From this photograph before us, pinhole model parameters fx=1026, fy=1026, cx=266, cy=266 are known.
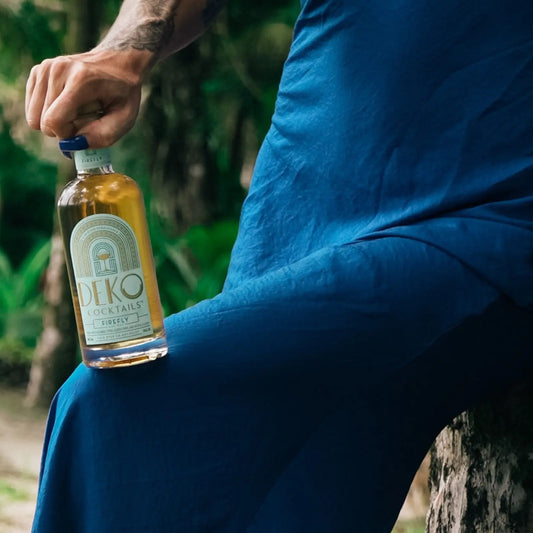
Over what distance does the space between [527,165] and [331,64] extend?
345 millimetres

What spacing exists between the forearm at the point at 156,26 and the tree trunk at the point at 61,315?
4.23m

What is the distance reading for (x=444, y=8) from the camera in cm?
151

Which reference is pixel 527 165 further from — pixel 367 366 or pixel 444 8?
pixel 367 366

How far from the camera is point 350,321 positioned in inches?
54.1

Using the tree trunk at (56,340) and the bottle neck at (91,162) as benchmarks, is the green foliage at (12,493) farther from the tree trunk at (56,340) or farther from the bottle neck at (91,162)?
the bottle neck at (91,162)

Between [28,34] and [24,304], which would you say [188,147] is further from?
[24,304]

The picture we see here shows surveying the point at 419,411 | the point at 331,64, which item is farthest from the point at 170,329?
the point at 331,64

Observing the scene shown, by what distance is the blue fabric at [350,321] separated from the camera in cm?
130

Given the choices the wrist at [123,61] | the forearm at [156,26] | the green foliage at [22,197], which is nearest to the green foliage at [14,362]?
the green foliage at [22,197]

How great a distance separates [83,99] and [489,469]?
996 mm

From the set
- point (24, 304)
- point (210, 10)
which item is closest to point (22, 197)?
point (24, 304)

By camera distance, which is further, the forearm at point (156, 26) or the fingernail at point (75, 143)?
the forearm at point (156, 26)

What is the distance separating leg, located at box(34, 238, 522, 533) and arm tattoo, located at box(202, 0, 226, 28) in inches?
23.0

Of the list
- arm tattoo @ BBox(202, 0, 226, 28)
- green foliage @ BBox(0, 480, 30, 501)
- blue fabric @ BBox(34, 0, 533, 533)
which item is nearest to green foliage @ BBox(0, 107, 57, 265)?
green foliage @ BBox(0, 480, 30, 501)
